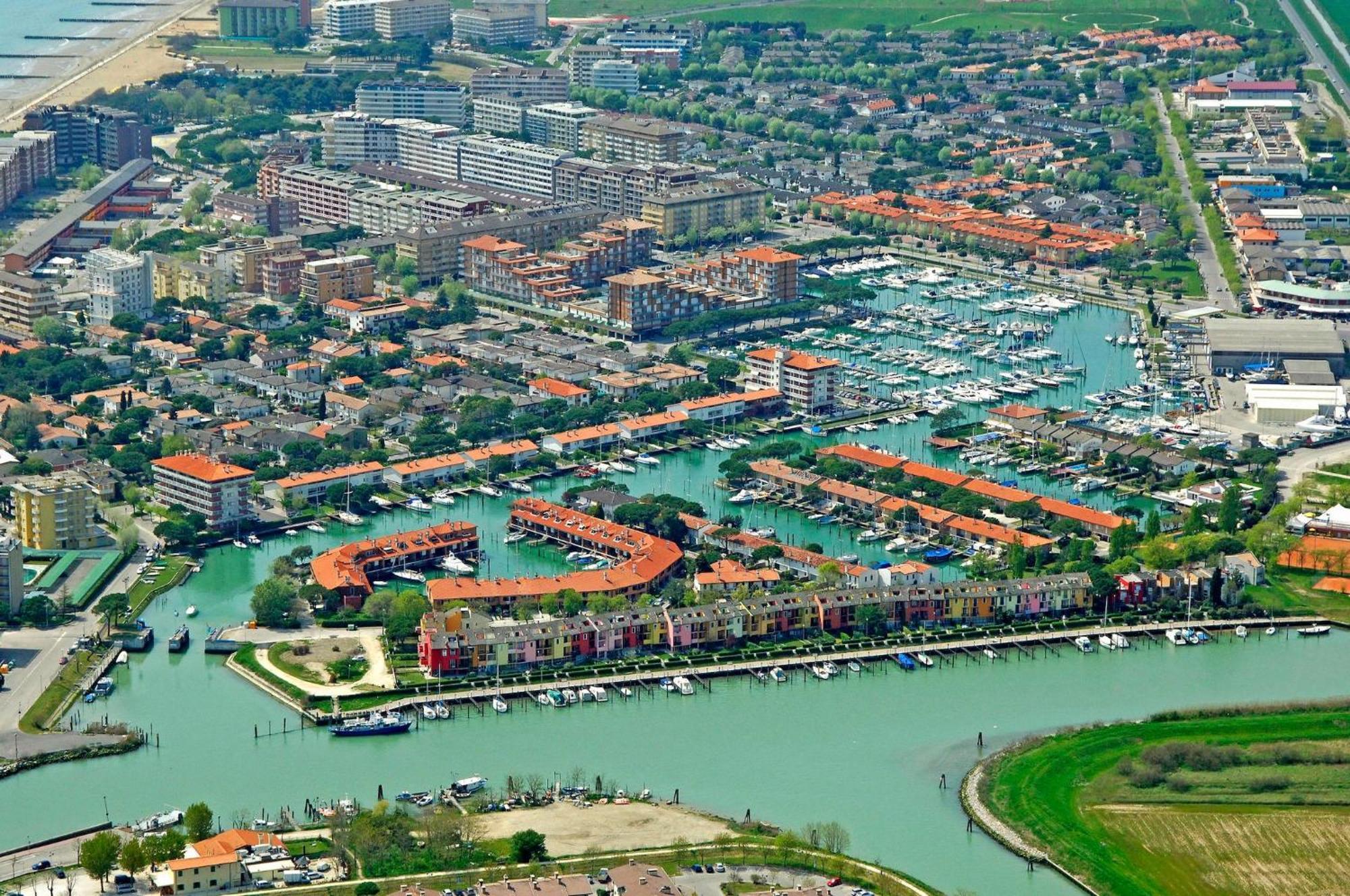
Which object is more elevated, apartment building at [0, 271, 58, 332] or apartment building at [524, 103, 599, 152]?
apartment building at [524, 103, 599, 152]

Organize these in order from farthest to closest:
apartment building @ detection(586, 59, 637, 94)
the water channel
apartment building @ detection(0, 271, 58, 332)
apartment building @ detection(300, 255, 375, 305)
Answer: apartment building @ detection(586, 59, 637, 94), apartment building @ detection(300, 255, 375, 305), apartment building @ detection(0, 271, 58, 332), the water channel

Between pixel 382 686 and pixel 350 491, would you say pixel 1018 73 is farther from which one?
pixel 382 686

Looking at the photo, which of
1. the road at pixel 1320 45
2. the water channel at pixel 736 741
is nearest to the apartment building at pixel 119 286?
the water channel at pixel 736 741

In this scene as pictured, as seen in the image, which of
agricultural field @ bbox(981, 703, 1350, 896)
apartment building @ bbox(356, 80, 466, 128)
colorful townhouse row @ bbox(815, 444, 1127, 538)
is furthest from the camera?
apartment building @ bbox(356, 80, 466, 128)

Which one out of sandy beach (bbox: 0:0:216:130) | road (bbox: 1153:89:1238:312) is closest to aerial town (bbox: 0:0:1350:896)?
road (bbox: 1153:89:1238:312)

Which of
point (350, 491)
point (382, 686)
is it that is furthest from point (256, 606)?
point (350, 491)

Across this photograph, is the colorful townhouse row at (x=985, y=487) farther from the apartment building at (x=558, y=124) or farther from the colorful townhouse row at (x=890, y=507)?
the apartment building at (x=558, y=124)

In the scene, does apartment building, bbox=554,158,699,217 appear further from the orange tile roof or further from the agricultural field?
the agricultural field
